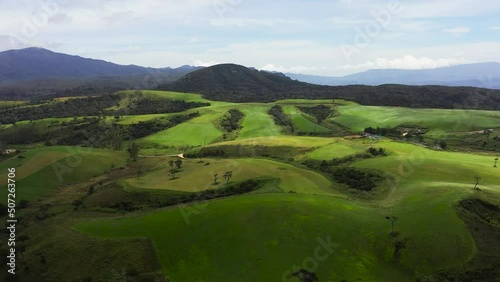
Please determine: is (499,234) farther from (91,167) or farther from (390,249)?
(91,167)

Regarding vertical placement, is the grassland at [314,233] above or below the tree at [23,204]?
above

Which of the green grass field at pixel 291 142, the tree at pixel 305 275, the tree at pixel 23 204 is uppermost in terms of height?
the green grass field at pixel 291 142

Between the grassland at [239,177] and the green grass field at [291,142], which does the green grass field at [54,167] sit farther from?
the green grass field at [291,142]

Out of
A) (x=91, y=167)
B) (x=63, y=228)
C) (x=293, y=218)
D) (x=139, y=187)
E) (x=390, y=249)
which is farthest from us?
(x=91, y=167)

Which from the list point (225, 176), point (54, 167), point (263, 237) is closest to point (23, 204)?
point (54, 167)

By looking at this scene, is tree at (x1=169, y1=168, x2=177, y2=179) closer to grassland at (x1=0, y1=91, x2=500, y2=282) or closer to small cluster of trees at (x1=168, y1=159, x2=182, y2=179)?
small cluster of trees at (x1=168, y1=159, x2=182, y2=179)

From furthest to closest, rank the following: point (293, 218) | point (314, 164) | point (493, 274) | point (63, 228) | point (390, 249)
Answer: point (314, 164) → point (63, 228) → point (293, 218) → point (390, 249) → point (493, 274)

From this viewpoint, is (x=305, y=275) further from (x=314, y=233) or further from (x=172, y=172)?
(x=172, y=172)

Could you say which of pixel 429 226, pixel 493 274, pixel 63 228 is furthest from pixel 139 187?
pixel 493 274

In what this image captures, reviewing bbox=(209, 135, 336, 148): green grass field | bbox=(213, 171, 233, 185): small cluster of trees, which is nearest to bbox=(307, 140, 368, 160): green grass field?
bbox=(209, 135, 336, 148): green grass field

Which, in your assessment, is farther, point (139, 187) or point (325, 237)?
point (139, 187)

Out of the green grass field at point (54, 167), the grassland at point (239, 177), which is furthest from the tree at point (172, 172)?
the green grass field at point (54, 167)
